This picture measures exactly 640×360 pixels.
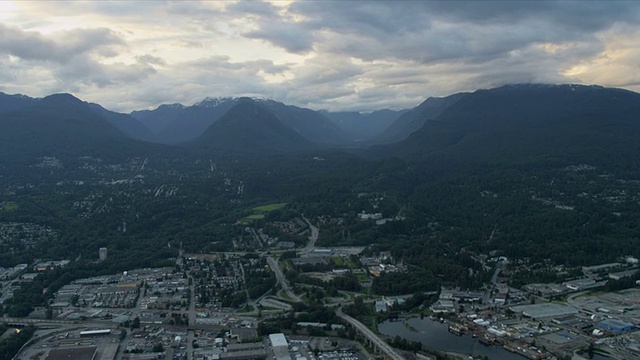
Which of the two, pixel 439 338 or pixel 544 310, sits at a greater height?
pixel 439 338

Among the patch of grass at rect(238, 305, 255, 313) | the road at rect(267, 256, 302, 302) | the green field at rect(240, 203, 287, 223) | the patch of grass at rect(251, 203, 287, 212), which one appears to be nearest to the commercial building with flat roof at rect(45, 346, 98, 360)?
the patch of grass at rect(238, 305, 255, 313)

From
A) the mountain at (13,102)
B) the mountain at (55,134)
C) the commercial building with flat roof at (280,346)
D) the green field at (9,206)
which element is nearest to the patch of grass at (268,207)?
the green field at (9,206)

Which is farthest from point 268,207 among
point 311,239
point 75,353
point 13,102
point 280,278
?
point 13,102

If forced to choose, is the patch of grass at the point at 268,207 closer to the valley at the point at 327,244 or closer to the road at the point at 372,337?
the valley at the point at 327,244

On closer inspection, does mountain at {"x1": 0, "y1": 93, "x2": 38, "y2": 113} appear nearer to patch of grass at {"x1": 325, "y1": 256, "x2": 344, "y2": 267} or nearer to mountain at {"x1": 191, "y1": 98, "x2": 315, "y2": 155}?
mountain at {"x1": 191, "y1": 98, "x2": 315, "y2": 155}

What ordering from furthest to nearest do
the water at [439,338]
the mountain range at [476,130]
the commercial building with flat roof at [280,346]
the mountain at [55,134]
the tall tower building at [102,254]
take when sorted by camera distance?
the mountain at [55,134]
the mountain range at [476,130]
the tall tower building at [102,254]
the water at [439,338]
the commercial building with flat roof at [280,346]

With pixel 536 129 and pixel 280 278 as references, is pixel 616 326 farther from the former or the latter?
pixel 536 129
